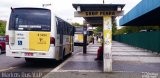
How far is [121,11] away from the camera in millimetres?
15750

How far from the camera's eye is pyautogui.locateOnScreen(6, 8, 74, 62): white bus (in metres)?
17.3

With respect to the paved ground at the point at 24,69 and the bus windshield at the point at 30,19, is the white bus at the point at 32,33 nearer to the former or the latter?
the bus windshield at the point at 30,19

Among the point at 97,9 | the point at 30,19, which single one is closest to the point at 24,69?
the point at 30,19

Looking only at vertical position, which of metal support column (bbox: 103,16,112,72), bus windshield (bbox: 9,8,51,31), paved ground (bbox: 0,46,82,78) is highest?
bus windshield (bbox: 9,8,51,31)

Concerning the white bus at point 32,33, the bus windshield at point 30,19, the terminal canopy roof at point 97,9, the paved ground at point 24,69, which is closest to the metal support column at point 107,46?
the terminal canopy roof at point 97,9

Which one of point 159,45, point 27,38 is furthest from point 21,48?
point 159,45

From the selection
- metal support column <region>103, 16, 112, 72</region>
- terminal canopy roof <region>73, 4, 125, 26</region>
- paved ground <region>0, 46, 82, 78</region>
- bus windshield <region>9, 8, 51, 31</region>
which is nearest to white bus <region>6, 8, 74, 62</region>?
bus windshield <region>9, 8, 51, 31</region>

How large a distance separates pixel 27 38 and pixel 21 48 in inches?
21.4

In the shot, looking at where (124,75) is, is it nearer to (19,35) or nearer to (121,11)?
(121,11)

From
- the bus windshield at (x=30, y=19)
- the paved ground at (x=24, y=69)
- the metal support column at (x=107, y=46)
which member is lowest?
the paved ground at (x=24, y=69)

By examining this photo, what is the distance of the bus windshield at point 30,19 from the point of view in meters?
17.5

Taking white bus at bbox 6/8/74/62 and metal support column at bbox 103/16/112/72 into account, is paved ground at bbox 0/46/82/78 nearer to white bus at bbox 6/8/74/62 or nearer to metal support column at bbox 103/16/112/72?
white bus at bbox 6/8/74/62

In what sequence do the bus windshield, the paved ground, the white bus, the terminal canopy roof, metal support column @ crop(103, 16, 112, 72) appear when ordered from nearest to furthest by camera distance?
the paved ground < metal support column @ crop(103, 16, 112, 72) < the terminal canopy roof < the white bus < the bus windshield

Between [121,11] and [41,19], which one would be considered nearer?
[121,11]
